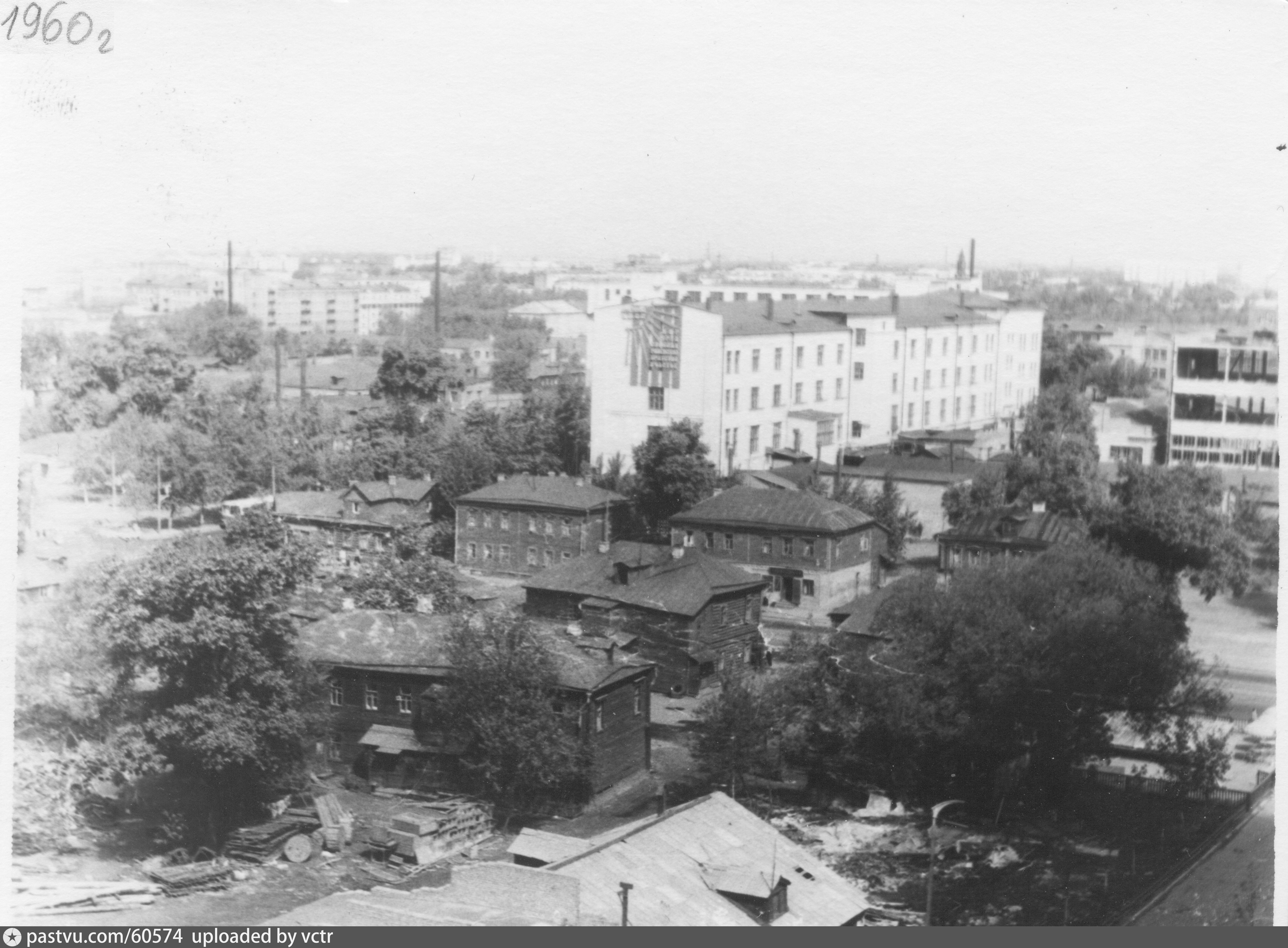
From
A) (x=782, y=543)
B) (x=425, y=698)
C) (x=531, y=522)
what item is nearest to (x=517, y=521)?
(x=531, y=522)

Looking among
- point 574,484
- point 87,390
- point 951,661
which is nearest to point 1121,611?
point 951,661

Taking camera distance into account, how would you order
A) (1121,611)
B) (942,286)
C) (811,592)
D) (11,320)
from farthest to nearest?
(942,286) → (811,592) → (1121,611) → (11,320)

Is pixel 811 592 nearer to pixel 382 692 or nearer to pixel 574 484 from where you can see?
pixel 574 484

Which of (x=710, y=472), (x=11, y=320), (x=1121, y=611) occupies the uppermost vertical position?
(x=11, y=320)

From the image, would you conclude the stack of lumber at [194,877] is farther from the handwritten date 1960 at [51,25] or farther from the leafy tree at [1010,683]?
the handwritten date 1960 at [51,25]

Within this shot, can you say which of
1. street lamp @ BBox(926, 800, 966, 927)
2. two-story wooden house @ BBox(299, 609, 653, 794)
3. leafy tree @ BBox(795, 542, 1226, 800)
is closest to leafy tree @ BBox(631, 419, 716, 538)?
two-story wooden house @ BBox(299, 609, 653, 794)

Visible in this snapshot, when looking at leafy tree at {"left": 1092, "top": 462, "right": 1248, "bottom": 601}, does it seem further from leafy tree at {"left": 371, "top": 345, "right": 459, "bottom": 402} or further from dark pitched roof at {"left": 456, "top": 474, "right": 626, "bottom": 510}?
leafy tree at {"left": 371, "top": 345, "right": 459, "bottom": 402}
